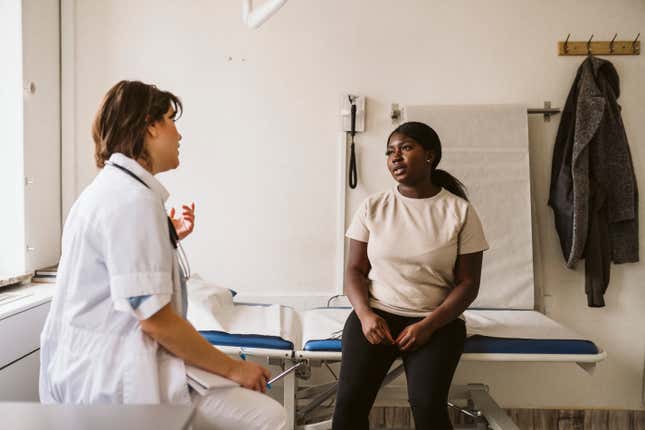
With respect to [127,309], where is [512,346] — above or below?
below

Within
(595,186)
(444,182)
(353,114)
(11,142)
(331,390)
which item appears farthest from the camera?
(353,114)

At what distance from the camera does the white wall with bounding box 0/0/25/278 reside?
2230 mm

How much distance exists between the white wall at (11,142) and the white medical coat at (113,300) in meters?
1.41

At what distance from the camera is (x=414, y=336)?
1646 mm

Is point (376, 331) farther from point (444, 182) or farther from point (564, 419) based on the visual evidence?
point (564, 419)

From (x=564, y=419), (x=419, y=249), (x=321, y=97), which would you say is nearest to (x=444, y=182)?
(x=419, y=249)

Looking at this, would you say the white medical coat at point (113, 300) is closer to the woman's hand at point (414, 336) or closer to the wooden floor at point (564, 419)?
the woman's hand at point (414, 336)

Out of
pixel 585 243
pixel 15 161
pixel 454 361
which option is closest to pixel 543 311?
pixel 585 243

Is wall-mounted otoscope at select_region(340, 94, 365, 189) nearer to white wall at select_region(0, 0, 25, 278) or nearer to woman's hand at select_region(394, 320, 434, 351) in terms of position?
woman's hand at select_region(394, 320, 434, 351)

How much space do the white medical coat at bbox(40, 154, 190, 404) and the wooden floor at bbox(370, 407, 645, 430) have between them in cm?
173

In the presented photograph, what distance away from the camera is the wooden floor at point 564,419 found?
257 centimetres

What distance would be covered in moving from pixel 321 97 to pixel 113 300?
1.74m

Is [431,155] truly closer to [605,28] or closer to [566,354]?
[566,354]

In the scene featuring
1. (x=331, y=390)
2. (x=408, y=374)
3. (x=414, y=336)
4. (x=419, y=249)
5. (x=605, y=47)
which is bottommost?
(x=331, y=390)
